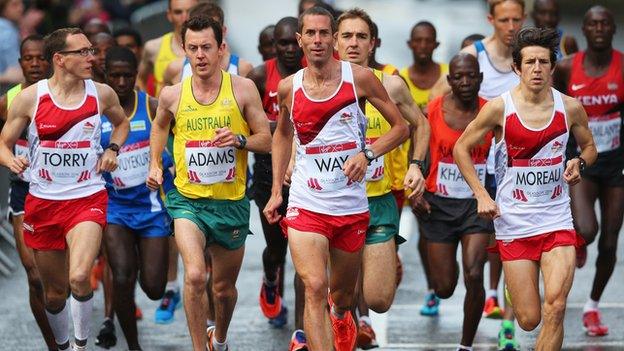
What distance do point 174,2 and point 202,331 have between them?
5.58 m

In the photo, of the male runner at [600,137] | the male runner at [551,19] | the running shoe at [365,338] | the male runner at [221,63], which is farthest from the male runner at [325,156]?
the male runner at [551,19]

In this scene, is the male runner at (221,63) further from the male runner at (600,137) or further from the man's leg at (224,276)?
the male runner at (600,137)

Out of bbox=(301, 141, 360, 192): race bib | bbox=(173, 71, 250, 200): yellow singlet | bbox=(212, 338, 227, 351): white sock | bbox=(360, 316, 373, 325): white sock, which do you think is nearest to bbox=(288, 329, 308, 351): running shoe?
bbox=(212, 338, 227, 351): white sock

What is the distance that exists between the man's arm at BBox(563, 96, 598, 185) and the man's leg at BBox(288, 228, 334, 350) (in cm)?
169

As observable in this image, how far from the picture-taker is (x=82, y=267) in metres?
12.1

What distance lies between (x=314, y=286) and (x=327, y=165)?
2.70 ft

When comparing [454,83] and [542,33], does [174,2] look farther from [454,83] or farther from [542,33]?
[542,33]

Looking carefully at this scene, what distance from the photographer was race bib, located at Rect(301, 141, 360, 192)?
11.5 metres

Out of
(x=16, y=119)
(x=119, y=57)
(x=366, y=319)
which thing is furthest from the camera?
(x=119, y=57)

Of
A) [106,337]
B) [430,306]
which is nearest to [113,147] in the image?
[106,337]

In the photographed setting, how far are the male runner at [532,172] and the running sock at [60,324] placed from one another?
3.11 m

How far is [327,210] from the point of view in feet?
38.0

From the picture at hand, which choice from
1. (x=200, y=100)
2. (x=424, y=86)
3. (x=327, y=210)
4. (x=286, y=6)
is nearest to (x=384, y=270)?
(x=327, y=210)

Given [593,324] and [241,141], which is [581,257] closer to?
[593,324]
